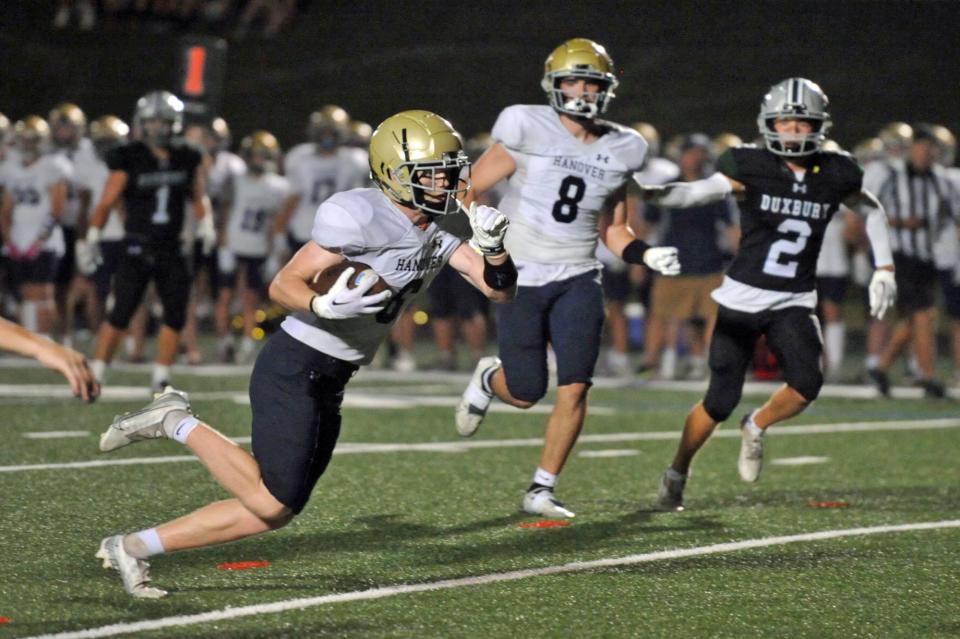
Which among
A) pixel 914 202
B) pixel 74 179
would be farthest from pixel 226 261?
pixel 914 202

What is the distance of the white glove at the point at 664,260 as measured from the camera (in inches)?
229

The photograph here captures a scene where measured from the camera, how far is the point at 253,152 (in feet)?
45.5

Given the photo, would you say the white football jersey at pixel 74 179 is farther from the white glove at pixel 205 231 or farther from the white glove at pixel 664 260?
the white glove at pixel 664 260

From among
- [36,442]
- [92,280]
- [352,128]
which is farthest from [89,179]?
[36,442]

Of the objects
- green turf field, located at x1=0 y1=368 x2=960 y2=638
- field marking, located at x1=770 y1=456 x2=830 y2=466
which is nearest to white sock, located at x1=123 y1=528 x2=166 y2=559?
green turf field, located at x1=0 y1=368 x2=960 y2=638

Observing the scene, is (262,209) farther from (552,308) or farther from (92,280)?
(552,308)

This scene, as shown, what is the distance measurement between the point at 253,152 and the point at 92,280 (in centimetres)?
175

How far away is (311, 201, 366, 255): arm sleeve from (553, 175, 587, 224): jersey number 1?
194 centimetres

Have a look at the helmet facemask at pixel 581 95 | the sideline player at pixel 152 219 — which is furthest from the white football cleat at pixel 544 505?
the sideline player at pixel 152 219

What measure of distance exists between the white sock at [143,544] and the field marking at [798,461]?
13.6 feet

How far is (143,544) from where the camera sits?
15.1 ft

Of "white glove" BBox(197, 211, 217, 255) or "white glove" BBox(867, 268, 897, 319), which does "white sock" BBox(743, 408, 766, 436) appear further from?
"white glove" BBox(197, 211, 217, 255)

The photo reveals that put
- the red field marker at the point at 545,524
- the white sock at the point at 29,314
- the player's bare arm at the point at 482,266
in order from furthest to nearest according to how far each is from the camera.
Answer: the white sock at the point at 29,314 → the red field marker at the point at 545,524 → the player's bare arm at the point at 482,266

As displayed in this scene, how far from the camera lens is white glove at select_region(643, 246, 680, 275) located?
580 centimetres
